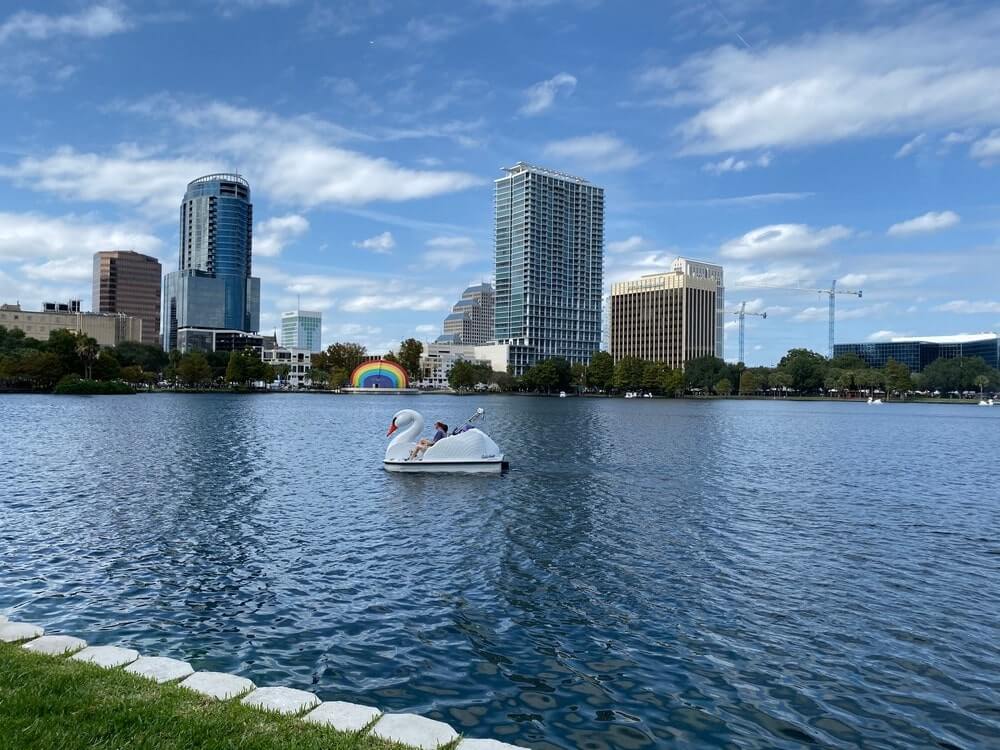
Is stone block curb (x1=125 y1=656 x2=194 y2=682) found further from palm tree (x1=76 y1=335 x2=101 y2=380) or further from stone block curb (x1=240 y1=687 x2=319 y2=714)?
palm tree (x1=76 y1=335 x2=101 y2=380)

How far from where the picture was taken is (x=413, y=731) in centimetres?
880

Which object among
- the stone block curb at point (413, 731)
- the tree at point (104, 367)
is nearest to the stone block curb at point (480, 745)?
the stone block curb at point (413, 731)

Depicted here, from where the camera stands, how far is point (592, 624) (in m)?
15.3

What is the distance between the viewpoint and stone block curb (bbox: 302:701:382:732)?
891 cm

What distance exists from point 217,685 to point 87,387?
165369 millimetres

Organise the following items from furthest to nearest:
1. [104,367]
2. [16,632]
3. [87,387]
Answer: [104,367]
[87,387]
[16,632]

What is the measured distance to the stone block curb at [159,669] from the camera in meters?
10.2

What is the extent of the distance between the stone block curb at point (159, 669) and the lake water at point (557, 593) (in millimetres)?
1857

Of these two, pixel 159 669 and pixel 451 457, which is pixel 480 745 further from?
pixel 451 457

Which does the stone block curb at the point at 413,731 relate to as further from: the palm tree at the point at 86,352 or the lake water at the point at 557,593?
the palm tree at the point at 86,352

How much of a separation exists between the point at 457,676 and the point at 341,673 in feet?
6.66

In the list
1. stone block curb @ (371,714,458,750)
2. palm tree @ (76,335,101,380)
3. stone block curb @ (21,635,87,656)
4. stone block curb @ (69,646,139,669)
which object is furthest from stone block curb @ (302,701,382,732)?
palm tree @ (76,335,101,380)

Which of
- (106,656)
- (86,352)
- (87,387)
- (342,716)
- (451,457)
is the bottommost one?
(342,716)

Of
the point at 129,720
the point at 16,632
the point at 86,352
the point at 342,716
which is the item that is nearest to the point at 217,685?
the point at 129,720
